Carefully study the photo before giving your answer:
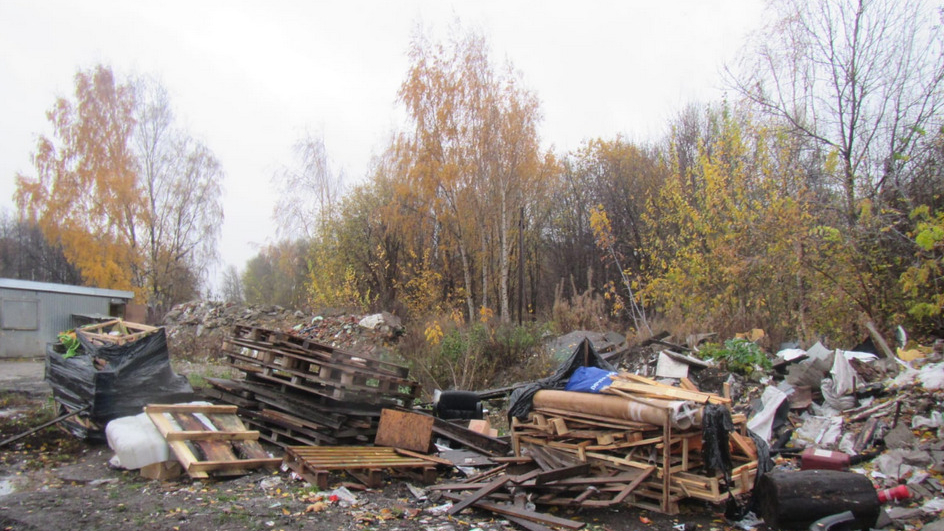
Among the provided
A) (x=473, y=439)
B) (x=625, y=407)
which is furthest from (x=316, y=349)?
(x=625, y=407)

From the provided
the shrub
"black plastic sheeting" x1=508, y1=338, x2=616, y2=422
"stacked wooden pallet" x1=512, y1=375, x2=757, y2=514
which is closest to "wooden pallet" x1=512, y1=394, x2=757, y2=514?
"stacked wooden pallet" x1=512, y1=375, x2=757, y2=514

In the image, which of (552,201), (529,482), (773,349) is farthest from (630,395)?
(552,201)

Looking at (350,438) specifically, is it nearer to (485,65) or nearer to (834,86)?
(834,86)

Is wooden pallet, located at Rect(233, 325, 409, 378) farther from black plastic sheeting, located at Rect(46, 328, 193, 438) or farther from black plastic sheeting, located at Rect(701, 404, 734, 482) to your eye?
black plastic sheeting, located at Rect(701, 404, 734, 482)

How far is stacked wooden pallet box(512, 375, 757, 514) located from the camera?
5234 mm

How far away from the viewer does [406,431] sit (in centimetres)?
706

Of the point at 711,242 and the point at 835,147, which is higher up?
the point at 835,147

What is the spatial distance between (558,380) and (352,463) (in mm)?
2366

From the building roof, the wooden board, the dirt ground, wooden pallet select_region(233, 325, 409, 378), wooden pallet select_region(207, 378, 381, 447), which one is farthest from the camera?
the building roof

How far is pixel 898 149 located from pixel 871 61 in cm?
199

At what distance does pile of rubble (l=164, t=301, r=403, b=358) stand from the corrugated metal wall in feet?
9.23

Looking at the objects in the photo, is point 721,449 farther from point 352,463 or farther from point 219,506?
point 219,506

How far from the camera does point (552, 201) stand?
982 inches

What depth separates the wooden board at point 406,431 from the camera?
698 centimetres
